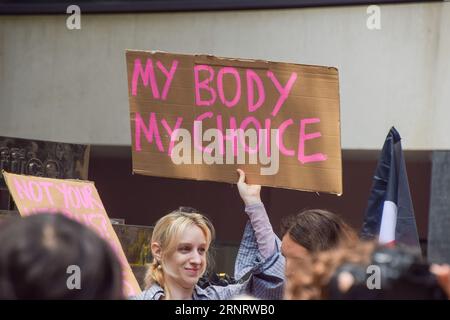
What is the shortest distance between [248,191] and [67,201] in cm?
91

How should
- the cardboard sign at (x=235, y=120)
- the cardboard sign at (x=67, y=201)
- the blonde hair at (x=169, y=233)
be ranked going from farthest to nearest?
the cardboard sign at (x=67, y=201) < the cardboard sign at (x=235, y=120) < the blonde hair at (x=169, y=233)

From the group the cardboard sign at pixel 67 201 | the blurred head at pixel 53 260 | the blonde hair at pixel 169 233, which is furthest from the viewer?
the cardboard sign at pixel 67 201

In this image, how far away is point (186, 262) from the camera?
385cm

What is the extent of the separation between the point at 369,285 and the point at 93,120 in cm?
612

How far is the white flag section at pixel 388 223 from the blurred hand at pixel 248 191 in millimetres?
530

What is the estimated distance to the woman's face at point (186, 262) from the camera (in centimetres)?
384

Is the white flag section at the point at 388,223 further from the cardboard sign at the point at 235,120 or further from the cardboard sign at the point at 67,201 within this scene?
the cardboard sign at the point at 67,201

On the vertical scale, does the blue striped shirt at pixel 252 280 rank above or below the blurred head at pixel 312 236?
below

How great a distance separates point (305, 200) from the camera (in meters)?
8.55

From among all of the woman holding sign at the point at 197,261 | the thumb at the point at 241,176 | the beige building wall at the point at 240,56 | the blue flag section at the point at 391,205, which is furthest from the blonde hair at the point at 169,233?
the beige building wall at the point at 240,56

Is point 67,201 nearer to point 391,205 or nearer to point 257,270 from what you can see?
point 257,270

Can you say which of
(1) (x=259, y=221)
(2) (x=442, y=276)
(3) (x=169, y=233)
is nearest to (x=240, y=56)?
(1) (x=259, y=221)

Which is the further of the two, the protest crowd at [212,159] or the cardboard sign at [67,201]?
the cardboard sign at [67,201]
